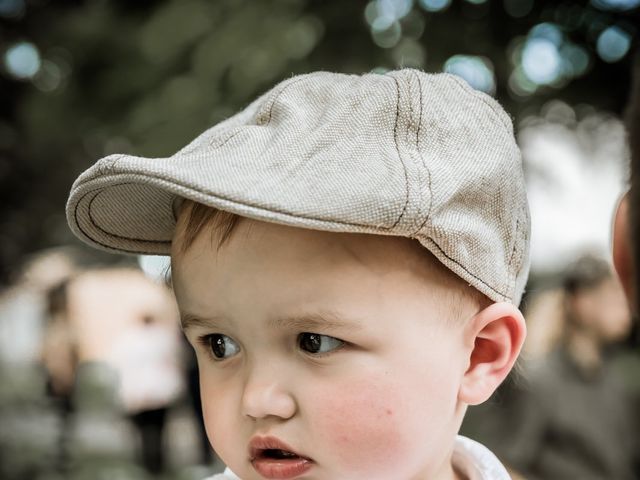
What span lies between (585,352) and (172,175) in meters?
4.10

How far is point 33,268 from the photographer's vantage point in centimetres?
495

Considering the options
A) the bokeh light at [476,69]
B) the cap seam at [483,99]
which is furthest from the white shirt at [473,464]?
the bokeh light at [476,69]

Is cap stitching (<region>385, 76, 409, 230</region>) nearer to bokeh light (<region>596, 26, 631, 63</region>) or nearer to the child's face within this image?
the child's face

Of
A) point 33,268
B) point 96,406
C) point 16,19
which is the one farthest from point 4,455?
point 16,19

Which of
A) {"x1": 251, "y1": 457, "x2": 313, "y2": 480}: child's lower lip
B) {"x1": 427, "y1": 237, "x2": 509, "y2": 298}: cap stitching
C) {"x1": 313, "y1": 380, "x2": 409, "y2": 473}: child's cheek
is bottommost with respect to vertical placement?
{"x1": 251, "y1": 457, "x2": 313, "y2": 480}: child's lower lip

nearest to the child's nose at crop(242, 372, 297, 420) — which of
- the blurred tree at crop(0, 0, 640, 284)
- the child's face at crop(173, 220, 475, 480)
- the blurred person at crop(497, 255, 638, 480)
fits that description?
the child's face at crop(173, 220, 475, 480)

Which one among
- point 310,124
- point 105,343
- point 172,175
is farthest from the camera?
point 105,343

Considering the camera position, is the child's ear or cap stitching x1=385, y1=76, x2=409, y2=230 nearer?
cap stitching x1=385, y1=76, x2=409, y2=230

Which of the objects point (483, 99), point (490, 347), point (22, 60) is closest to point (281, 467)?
point (490, 347)

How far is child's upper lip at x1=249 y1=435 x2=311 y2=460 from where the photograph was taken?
127cm

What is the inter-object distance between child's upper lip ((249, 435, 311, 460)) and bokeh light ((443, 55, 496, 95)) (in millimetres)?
1618

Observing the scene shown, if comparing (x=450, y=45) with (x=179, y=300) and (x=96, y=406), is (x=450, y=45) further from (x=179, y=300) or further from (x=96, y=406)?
(x=96, y=406)

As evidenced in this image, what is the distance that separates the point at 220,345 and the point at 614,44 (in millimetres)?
1856

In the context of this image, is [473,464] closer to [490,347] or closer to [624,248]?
[490,347]
